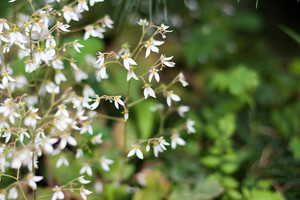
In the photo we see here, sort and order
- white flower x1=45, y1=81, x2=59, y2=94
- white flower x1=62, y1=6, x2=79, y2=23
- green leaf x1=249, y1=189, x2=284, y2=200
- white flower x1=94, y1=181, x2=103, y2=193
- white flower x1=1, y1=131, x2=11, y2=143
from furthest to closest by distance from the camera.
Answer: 1. white flower x1=94, y1=181, x2=103, y2=193
2. green leaf x1=249, y1=189, x2=284, y2=200
3. white flower x1=45, y1=81, x2=59, y2=94
4. white flower x1=62, y1=6, x2=79, y2=23
5. white flower x1=1, y1=131, x2=11, y2=143

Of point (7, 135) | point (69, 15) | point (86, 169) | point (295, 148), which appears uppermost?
point (69, 15)

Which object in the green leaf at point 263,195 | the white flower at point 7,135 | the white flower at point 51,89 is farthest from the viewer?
the green leaf at point 263,195

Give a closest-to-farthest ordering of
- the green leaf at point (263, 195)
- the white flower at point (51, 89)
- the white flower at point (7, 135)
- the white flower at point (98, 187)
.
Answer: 1. the white flower at point (7, 135)
2. the white flower at point (51, 89)
3. the green leaf at point (263, 195)
4. the white flower at point (98, 187)

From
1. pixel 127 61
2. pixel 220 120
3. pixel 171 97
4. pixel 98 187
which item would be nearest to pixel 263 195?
pixel 220 120

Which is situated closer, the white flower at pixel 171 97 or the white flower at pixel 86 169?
the white flower at pixel 171 97

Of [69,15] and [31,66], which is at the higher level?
[69,15]

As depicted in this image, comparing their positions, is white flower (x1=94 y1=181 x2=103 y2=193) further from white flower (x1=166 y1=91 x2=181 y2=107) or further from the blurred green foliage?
white flower (x1=166 y1=91 x2=181 y2=107)

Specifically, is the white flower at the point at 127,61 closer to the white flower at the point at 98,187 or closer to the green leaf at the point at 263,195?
the white flower at the point at 98,187

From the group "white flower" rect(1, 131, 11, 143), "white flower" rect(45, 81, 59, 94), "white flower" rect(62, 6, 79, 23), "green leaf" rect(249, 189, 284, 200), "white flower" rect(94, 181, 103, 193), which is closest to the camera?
"white flower" rect(1, 131, 11, 143)

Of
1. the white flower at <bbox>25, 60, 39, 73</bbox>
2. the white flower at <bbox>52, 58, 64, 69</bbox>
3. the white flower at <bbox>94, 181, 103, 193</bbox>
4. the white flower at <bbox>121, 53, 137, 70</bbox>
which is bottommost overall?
the white flower at <bbox>94, 181, 103, 193</bbox>

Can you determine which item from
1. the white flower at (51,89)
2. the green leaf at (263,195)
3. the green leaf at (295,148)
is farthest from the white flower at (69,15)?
the green leaf at (295,148)

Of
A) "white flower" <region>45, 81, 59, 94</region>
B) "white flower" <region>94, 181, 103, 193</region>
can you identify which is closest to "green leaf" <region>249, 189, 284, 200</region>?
"white flower" <region>94, 181, 103, 193</region>

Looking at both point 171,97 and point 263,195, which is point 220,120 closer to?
point 263,195

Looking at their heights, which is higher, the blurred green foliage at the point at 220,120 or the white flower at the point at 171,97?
the white flower at the point at 171,97
